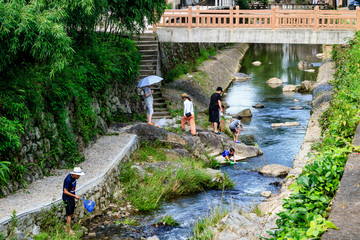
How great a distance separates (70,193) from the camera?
1172 cm

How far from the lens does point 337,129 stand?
41.4 ft

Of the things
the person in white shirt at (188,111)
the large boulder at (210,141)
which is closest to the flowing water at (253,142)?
the large boulder at (210,141)

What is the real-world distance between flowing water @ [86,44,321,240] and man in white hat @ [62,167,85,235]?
0.89m

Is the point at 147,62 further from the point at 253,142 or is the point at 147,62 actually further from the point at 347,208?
the point at 347,208

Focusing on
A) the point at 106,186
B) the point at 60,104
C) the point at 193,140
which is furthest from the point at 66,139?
the point at 193,140

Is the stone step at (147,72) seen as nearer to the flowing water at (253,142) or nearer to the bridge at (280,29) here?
the bridge at (280,29)

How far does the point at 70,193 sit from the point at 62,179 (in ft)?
7.05

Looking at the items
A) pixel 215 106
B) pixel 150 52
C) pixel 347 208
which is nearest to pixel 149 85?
pixel 215 106

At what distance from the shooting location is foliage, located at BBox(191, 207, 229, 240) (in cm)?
1145

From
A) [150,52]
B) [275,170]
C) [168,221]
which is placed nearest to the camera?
[168,221]

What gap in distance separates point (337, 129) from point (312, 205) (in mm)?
5820

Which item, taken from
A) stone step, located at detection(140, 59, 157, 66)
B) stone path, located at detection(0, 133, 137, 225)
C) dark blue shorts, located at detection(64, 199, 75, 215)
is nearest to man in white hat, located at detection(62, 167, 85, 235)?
dark blue shorts, located at detection(64, 199, 75, 215)

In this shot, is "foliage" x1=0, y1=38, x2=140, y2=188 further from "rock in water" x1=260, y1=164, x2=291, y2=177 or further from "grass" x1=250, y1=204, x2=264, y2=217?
"rock in water" x1=260, y1=164, x2=291, y2=177

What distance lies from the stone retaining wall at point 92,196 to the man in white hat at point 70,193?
29 centimetres
